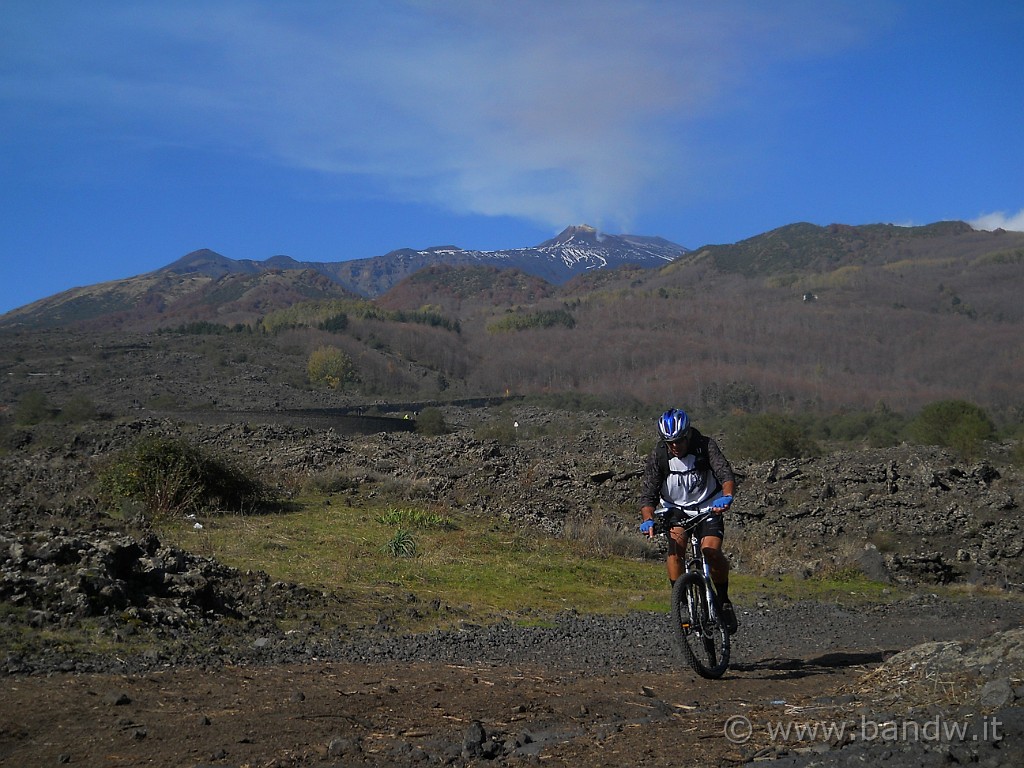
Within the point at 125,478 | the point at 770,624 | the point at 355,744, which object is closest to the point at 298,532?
the point at 125,478

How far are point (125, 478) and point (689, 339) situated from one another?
259ft

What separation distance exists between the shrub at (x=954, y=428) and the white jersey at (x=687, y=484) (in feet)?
63.1

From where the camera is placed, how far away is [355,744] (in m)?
4.09

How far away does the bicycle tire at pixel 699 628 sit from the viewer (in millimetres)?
5859

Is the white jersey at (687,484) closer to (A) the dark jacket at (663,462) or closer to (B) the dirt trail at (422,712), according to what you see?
(A) the dark jacket at (663,462)

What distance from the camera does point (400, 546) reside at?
1143 cm

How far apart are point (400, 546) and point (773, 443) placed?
16.4 m

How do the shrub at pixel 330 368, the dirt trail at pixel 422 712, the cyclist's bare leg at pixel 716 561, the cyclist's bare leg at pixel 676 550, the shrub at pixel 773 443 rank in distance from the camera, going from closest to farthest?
the dirt trail at pixel 422 712 → the cyclist's bare leg at pixel 716 561 → the cyclist's bare leg at pixel 676 550 → the shrub at pixel 773 443 → the shrub at pixel 330 368

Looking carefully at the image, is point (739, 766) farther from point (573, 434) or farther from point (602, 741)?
point (573, 434)

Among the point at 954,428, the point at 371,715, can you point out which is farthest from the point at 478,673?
the point at 954,428

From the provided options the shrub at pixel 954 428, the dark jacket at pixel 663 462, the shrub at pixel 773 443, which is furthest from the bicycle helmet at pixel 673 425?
the shrub at pixel 773 443

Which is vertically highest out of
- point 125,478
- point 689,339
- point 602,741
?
point 689,339

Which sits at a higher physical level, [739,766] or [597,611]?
[739,766]

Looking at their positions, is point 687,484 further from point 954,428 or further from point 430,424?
point 430,424
